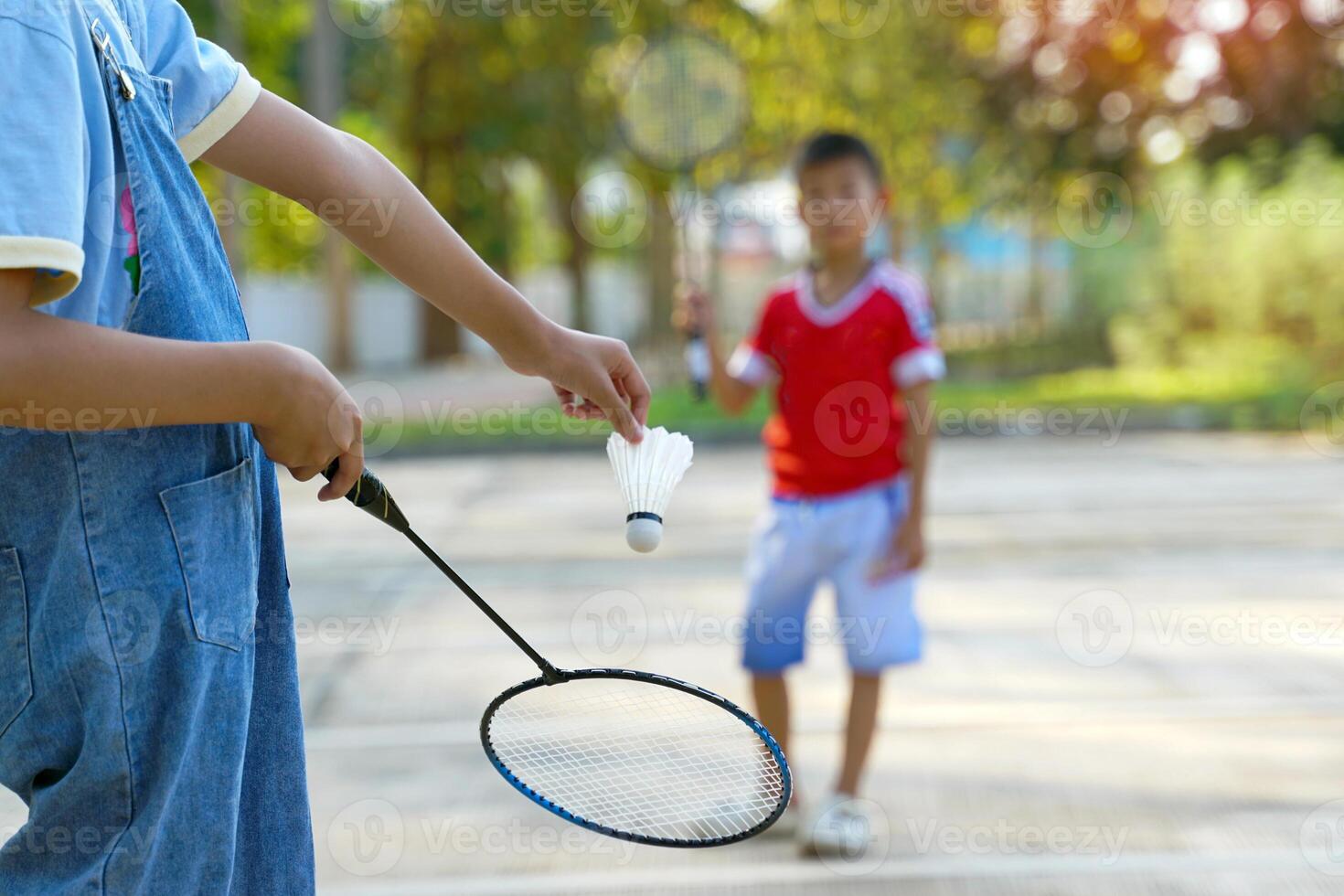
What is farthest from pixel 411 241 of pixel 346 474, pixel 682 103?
pixel 682 103

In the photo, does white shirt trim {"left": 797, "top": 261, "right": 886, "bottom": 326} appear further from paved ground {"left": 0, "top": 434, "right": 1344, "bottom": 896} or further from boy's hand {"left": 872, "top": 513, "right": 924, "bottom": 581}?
paved ground {"left": 0, "top": 434, "right": 1344, "bottom": 896}

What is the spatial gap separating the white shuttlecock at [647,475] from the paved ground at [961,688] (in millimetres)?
1942

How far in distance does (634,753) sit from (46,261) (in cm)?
141

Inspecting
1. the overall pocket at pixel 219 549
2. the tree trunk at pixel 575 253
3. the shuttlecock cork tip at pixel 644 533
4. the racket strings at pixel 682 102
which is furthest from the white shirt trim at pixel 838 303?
the tree trunk at pixel 575 253

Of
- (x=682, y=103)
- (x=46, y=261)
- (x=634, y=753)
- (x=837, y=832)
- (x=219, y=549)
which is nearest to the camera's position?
(x=46, y=261)

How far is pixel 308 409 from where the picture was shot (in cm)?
146

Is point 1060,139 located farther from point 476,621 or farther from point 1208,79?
point 476,621

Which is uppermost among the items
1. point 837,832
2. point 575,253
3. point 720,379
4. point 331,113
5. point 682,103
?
point 331,113

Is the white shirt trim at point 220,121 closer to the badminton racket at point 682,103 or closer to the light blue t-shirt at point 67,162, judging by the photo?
the light blue t-shirt at point 67,162

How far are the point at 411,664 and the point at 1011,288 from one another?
33.6m

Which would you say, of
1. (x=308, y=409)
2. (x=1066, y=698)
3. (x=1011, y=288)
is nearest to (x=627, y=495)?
(x=308, y=409)

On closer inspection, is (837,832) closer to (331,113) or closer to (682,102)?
(682,102)

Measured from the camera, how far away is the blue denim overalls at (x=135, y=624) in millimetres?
1440

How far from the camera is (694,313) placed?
472 centimetres
